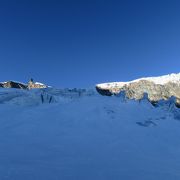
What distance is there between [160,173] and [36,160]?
12.4 meters

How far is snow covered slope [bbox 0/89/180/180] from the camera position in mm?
33406

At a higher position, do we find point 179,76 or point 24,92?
point 179,76

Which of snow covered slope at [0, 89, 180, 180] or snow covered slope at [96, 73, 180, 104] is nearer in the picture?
snow covered slope at [0, 89, 180, 180]

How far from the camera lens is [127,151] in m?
41.6

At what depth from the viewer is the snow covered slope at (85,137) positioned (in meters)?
33.4

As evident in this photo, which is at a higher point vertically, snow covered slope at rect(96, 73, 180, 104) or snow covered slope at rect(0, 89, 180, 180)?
snow covered slope at rect(96, 73, 180, 104)

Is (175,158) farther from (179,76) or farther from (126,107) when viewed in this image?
(179,76)

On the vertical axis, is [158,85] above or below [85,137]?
above

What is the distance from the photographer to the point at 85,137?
4447cm

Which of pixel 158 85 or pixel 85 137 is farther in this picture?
pixel 158 85

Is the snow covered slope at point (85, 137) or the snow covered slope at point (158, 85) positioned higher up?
the snow covered slope at point (158, 85)

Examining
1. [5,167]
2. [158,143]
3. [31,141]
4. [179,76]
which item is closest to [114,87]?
[179,76]

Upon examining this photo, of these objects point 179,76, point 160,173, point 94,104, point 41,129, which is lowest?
point 160,173

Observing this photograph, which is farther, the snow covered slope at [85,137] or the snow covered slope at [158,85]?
the snow covered slope at [158,85]
